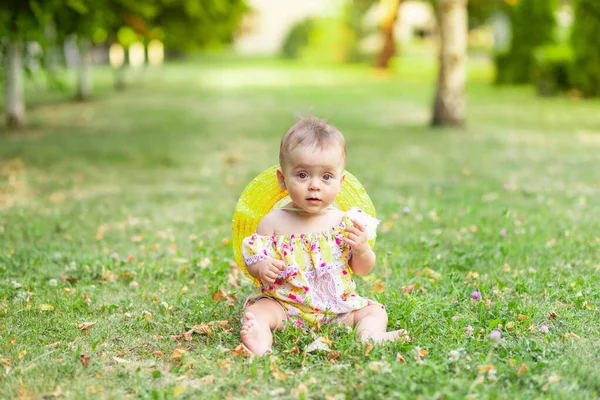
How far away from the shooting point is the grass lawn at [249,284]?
3.15 metres

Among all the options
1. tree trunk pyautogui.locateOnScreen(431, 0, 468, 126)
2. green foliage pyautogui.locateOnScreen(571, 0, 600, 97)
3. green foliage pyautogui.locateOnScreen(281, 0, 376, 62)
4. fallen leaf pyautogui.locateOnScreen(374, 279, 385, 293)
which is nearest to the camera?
fallen leaf pyautogui.locateOnScreen(374, 279, 385, 293)

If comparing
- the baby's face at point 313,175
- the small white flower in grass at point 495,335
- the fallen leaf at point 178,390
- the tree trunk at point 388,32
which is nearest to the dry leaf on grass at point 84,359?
the fallen leaf at point 178,390

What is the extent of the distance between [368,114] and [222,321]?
1330 centimetres

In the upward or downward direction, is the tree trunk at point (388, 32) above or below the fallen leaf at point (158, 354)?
above

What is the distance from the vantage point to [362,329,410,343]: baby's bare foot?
3.48 metres

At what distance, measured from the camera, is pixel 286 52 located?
56.5m

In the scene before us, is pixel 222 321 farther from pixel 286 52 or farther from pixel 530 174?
pixel 286 52

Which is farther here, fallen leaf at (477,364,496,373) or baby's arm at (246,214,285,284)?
baby's arm at (246,214,285,284)

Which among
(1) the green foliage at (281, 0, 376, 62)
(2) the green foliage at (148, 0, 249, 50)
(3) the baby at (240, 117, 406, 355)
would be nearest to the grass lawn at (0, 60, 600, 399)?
(3) the baby at (240, 117, 406, 355)

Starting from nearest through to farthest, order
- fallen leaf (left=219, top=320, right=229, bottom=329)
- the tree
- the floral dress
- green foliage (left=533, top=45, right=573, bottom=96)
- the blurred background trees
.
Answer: the floral dress, fallen leaf (left=219, top=320, right=229, bottom=329), the tree, the blurred background trees, green foliage (left=533, top=45, right=573, bottom=96)

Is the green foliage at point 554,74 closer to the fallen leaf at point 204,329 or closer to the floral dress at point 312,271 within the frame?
the floral dress at point 312,271

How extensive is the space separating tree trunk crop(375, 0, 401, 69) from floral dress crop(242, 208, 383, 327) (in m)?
31.1

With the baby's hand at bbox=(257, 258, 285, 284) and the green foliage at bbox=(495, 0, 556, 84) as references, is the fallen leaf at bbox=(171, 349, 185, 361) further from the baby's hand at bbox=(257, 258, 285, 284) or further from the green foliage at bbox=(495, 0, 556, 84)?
the green foliage at bbox=(495, 0, 556, 84)

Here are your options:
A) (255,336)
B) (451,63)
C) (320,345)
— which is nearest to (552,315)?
(320,345)
